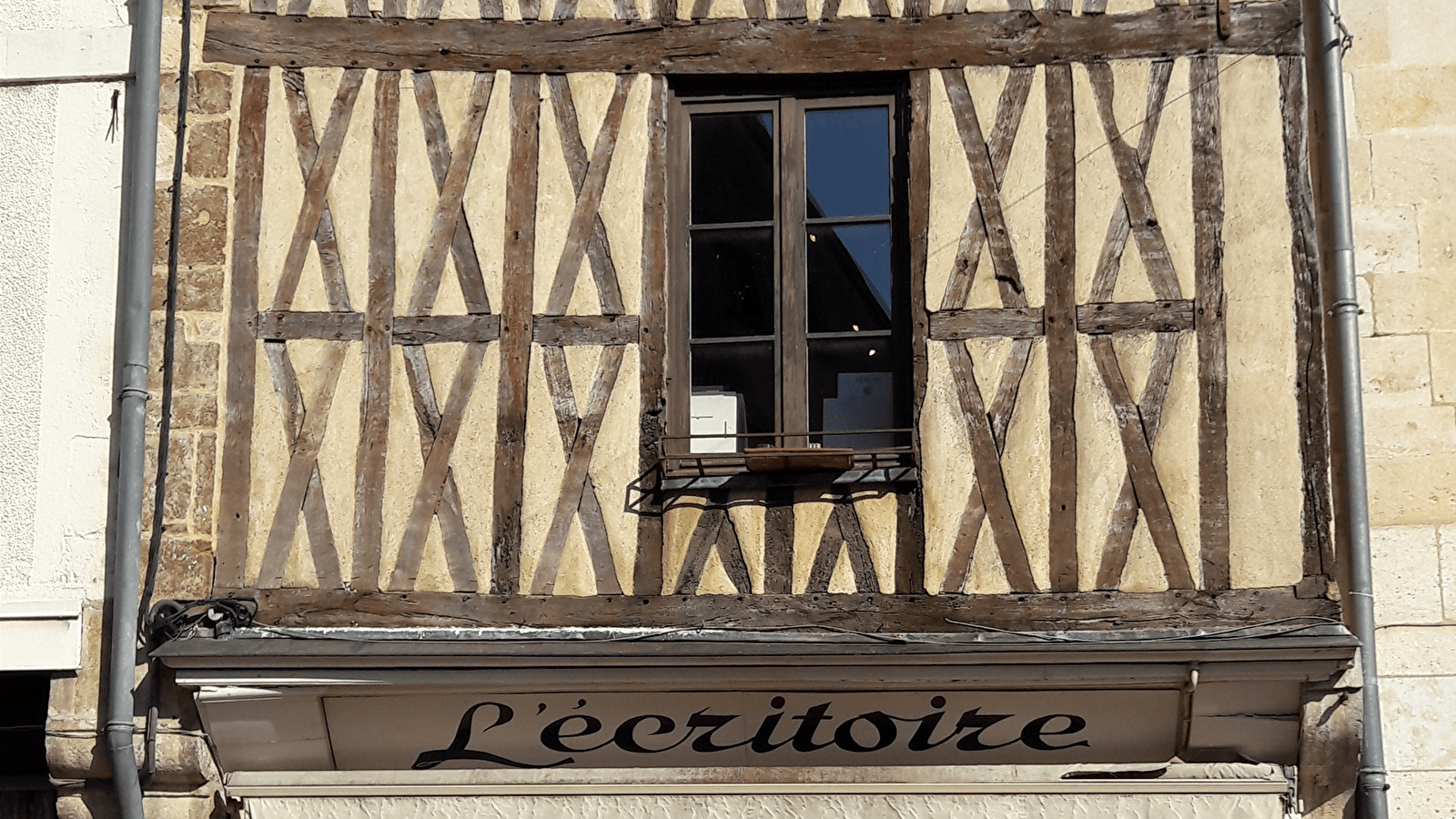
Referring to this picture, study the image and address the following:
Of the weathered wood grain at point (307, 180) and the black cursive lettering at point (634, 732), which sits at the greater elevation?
the weathered wood grain at point (307, 180)

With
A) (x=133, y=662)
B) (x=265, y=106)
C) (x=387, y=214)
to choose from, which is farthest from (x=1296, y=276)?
(x=133, y=662)

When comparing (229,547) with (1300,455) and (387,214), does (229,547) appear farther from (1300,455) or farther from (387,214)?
(1300,455)

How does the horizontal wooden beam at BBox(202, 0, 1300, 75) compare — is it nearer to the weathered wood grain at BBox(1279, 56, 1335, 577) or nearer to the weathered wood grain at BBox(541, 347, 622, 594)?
the weathered wood grain at BBox(1279, 56, 1335, 577)

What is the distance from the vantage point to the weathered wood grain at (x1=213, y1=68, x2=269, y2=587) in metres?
5.62

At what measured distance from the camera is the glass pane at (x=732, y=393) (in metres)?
5.71

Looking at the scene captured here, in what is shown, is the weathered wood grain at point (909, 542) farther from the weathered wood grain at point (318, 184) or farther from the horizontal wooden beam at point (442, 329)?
the weathered wood grain at point (318, 184)

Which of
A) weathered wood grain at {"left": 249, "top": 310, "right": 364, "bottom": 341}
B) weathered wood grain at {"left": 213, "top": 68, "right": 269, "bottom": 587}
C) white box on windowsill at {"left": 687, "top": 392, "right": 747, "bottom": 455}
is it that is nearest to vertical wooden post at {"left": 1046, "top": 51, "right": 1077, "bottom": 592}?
white box on windowsill at {"left": 687, "top": 392, "right": 747, "bottom": 455}

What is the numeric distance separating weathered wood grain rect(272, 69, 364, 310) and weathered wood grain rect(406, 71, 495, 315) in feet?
0.79

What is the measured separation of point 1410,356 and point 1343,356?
25 cm

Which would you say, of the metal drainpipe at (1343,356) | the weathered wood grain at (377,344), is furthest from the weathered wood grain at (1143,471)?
the weathered wood grain at (377,344)

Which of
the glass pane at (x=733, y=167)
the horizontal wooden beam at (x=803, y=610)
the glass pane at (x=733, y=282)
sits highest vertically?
the glass pane at (x=733, y=167)

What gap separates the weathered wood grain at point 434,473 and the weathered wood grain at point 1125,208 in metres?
2.02

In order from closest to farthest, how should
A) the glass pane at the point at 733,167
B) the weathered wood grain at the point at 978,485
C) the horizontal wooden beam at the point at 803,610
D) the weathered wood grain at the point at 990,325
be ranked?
the horizontal wooden beam at the point at 803,610
the weathered wood grain at the point at 978,485
the weathered wood grain at the point at 990,325
the glass pane at the point at 733,167

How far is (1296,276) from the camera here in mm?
5469
